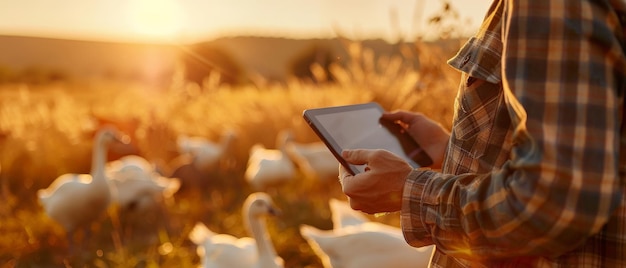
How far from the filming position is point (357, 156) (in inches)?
62.9

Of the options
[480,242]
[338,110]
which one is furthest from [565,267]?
[338,110]

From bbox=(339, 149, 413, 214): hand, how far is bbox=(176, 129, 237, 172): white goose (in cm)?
839

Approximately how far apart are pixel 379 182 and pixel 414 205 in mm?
109

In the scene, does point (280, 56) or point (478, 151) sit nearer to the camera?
point (478, 151)

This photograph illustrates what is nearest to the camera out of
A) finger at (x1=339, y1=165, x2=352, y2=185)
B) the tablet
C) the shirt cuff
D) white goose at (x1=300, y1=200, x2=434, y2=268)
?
the shirt cuff

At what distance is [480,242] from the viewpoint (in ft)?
4.36

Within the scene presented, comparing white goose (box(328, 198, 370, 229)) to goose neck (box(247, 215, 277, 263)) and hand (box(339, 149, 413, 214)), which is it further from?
hand (box(339, 149, 413, 214))

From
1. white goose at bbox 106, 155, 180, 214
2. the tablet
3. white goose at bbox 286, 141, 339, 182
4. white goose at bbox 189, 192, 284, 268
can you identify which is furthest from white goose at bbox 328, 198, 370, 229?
white goose at bbox 286, 141, 339, 182

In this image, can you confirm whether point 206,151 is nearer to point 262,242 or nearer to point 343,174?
point 262,242

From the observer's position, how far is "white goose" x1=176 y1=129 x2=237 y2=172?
33.1 ft

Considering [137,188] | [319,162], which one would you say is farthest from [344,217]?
[319,162]

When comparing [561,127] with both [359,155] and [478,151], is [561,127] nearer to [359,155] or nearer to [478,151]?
[478,151]

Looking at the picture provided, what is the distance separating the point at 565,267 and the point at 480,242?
162mm

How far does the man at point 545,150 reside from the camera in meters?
1.16
